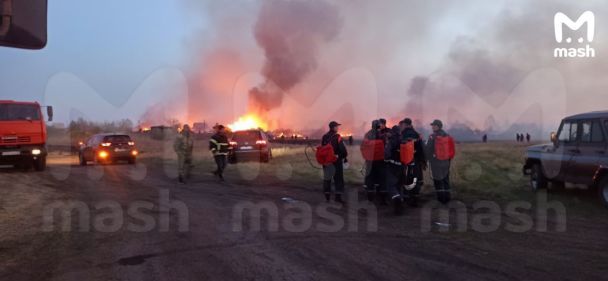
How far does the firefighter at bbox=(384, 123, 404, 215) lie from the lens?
973cm

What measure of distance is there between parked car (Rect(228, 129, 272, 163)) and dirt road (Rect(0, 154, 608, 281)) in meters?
11.9

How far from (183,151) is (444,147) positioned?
838cm

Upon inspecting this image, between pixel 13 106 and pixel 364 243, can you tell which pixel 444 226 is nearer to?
pixel 364 243

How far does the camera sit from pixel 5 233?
26.2 feet

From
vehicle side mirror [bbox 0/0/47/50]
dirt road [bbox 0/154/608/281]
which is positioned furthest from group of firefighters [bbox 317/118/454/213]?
vehicle side mirror [bbox 0/0/47/50]

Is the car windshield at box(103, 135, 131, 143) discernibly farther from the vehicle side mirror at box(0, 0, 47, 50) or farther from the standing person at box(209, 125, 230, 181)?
the vehicle side mirror at box(0, 0, 47, 50)

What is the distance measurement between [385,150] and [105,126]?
76.6m

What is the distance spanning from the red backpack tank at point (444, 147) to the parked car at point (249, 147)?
12142 millimetres

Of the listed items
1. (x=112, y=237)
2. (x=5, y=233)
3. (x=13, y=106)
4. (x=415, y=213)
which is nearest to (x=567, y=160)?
(x=415, y=213)

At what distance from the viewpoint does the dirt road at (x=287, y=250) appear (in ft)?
18.4

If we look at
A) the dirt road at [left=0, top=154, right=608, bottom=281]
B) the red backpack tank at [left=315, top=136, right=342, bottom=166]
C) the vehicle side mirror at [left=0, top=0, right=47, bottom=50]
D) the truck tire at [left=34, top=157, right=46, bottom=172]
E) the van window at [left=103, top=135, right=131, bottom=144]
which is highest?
the vehicle side mirror at [left=0, top=0, right=47, bottom=50]

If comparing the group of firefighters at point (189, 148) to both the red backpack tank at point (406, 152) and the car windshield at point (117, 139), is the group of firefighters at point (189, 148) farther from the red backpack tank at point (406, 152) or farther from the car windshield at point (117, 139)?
the car windshield at point (117, 139)

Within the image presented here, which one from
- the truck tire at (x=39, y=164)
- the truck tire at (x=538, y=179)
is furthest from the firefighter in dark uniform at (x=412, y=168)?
the truck tire at (x=39, y=164)

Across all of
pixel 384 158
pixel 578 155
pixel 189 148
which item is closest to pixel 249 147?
pixel 189 148
